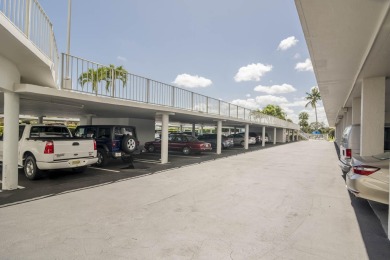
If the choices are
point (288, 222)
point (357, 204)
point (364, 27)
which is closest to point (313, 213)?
point (288, 222)

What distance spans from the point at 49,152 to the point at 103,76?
9.93ft

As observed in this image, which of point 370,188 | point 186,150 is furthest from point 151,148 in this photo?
point 370,188

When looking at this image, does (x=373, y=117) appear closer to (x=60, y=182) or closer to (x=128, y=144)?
(x=128, y=144)

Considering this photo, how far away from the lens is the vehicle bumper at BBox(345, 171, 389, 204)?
4255mm

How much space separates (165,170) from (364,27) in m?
7.89

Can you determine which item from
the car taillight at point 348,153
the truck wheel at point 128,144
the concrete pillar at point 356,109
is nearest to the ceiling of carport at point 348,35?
the car taillight at point 348,153

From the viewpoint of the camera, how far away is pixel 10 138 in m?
6.02

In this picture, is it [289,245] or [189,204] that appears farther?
[189,204]

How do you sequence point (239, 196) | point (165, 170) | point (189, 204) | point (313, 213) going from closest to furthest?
point (313, 213) → point (189, 204) → point (239, 196) → point (165, 170)

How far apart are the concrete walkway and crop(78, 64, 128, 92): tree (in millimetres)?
3420

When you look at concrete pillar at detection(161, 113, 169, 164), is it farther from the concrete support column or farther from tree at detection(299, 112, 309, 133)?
tree at detection(299, 112, 309, 133)

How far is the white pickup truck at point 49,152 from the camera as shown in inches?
271

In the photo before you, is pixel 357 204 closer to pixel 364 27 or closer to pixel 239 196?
pixel 239 196

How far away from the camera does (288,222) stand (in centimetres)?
424
